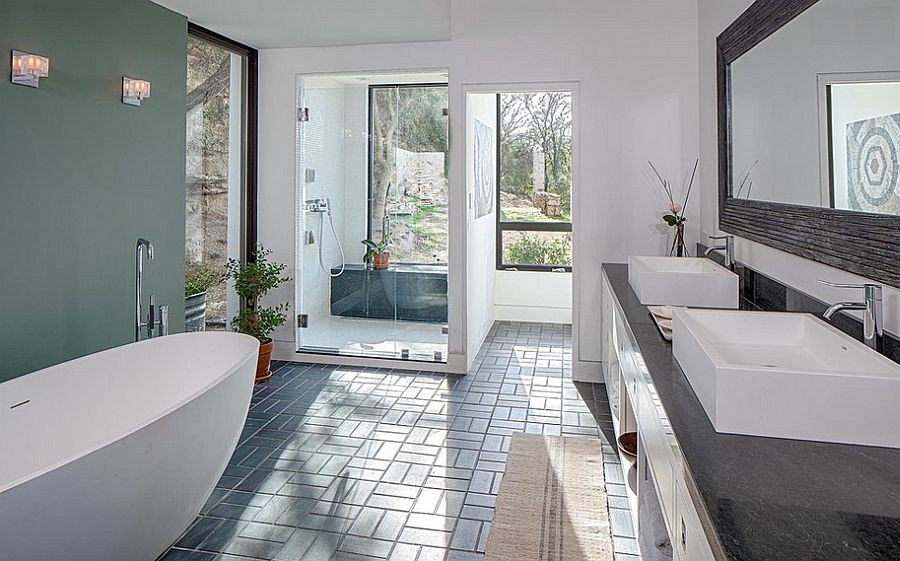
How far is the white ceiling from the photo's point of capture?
376 cm

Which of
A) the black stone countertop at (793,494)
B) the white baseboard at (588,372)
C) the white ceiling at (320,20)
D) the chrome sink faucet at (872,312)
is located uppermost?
the white ceiling at (320,20)

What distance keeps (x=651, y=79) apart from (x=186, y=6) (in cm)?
310

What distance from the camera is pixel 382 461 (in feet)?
10.3

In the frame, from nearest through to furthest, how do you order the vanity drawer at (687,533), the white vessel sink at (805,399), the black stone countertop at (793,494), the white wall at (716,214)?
1. the black stone countertop at (793,494)
2. the vanity drawer at (687,533)
3. the white vessel sink at (805,399)
4. the white wall at (716,214)

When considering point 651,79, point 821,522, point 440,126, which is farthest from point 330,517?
point 651,79

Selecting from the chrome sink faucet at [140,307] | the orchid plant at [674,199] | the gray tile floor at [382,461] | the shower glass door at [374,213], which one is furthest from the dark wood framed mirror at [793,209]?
the chrome sink faucet at [140,307]

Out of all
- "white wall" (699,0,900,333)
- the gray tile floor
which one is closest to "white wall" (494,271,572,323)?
the gray tile floor

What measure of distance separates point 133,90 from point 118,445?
235 centimetres

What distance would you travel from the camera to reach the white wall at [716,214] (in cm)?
195

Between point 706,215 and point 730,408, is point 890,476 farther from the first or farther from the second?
point 706,215

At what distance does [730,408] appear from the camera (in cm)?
129

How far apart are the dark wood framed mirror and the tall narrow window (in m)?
3.41

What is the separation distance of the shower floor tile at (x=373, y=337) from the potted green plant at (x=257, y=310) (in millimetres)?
→ 437

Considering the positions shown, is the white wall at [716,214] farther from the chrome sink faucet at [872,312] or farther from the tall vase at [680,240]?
the tall vase at [680,240]
